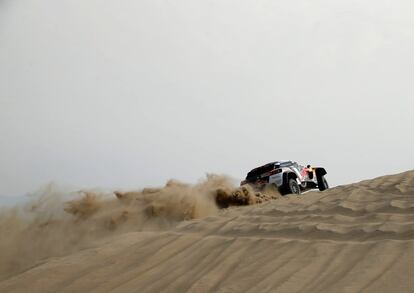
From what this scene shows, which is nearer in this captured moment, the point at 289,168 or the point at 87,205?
the point at 87,205

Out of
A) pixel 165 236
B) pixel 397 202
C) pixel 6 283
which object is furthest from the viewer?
pixel 165 236

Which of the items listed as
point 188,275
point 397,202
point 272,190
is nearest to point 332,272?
point 188,275

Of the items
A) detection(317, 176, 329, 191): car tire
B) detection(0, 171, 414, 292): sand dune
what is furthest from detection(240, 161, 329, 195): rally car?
detection(0, 171, 414, 292): sand dune

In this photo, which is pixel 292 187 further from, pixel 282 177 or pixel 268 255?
pixel 268 255

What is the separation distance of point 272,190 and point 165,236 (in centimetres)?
625

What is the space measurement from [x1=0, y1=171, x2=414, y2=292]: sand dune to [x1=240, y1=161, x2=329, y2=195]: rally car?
5.27m

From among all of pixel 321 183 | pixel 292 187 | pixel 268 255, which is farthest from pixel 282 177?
pixel 268 255

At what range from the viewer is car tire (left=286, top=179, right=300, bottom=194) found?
37.2 feet

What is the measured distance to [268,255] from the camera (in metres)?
3.76

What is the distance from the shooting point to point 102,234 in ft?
26.6

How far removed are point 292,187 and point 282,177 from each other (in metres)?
0.47

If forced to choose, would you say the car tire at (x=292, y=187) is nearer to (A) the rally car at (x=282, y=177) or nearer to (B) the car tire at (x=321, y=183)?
(A) the rally car at (x=282, y=177)

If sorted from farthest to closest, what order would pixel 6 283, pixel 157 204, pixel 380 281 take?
pixel 157 204, pixel 6 283, pixel 380 281

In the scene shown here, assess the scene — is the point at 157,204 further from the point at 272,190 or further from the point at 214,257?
the point at 214,257
